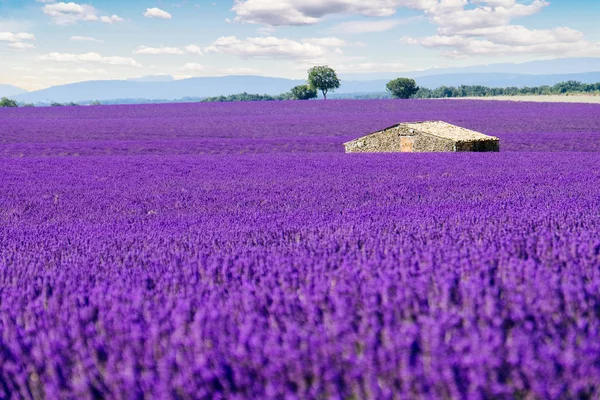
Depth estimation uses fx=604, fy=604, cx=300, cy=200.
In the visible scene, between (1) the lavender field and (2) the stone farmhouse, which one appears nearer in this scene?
(1) the lavender field

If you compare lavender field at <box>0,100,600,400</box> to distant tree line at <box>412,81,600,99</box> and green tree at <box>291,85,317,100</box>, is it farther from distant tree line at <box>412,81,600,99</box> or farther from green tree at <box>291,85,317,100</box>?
distant tree line at <box>412,81,600,99</box>

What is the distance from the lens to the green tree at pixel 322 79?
73.8 m

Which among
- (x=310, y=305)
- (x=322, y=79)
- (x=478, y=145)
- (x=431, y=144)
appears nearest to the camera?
(x=310, y=305)

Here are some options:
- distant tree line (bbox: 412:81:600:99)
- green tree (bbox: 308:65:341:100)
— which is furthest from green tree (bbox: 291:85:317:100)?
distant tree line (bbox: 412:81:600:99)

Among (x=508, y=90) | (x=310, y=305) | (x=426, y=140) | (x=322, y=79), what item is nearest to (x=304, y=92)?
(x=322, y=79)

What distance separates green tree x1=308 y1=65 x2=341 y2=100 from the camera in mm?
73750

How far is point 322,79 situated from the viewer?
242 ft

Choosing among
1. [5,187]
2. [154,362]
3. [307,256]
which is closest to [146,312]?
[154,362]

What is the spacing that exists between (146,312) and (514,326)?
1003 mm

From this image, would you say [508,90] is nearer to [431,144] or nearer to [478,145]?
[478,145]

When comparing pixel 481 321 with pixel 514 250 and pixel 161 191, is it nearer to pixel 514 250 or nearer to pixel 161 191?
pixel 514 250

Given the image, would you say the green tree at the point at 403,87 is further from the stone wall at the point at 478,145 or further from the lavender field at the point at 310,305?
the lavender field at the point at 310,305

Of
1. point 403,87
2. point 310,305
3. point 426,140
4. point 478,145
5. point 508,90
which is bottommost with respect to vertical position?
point 478,145

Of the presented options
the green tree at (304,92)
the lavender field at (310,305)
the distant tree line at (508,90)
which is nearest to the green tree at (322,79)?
the green tree at (304,92)
